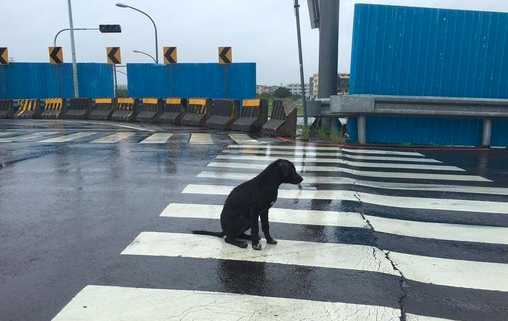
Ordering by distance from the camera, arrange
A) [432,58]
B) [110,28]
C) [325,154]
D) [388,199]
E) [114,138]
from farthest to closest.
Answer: [110,28] < [114,138] < [432,58] < [325,154] < [388,199]

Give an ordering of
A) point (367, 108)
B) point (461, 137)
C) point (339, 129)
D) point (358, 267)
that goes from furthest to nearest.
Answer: point (339, 129) < point (461, 137) < point (367, 108) < point (358, 267)

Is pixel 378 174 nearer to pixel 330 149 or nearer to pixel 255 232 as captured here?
pixel 330 149

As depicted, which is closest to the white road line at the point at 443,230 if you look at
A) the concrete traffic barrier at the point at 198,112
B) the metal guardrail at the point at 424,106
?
the metal guardrail at the point at 424,106

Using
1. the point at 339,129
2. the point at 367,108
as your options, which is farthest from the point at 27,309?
the point at 339,129

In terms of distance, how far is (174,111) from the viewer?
21.2 meters

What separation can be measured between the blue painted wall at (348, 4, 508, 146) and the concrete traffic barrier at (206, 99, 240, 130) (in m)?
6.32

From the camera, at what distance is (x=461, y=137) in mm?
12266

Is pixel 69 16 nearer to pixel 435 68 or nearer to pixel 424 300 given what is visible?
pixel 435 68

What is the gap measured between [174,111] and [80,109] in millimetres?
7091

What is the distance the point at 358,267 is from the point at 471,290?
3.08ft

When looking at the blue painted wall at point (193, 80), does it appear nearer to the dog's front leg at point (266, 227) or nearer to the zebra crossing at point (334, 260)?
the zebra crossing at point (334, 260)

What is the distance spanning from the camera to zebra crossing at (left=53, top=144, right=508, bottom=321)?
3.23 m

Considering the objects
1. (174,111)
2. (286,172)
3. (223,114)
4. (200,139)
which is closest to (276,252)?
(286,172)

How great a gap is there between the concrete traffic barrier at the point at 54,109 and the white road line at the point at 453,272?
24372mm
